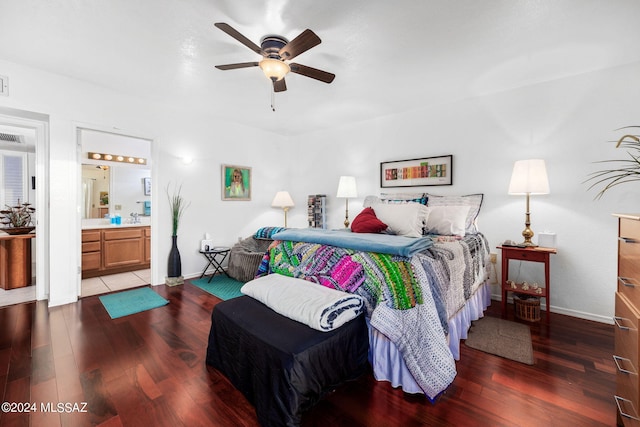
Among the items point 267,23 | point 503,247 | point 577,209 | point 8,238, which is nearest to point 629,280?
point 503,247

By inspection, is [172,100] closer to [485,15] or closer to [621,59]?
[485,15]

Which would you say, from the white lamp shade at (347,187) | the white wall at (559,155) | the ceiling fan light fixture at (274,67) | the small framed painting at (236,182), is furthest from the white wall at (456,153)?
the ceiling fan light fixture at (274,67)

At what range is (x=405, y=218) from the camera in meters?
2.88

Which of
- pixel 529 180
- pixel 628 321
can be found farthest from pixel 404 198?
pixel 628 321

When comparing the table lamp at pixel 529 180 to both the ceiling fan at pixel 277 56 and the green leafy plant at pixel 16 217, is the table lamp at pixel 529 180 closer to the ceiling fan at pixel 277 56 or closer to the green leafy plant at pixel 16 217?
the ceiling fan at pixel 277 56

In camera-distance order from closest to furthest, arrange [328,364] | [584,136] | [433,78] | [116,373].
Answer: [328,364] < [116,373] < [584,136] < [433,78]

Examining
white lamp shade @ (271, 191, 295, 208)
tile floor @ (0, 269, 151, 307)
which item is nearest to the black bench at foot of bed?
tile floor @ (0, 269, 151, 307)

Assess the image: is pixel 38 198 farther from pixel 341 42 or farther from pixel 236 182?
pixel 341 42

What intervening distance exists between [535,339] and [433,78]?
263 centimetres

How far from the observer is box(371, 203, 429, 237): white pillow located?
2832 mm

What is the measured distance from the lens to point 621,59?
2473mm

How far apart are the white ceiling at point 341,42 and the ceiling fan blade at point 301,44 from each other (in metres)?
0.20

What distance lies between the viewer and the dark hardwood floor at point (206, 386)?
4.78 ft

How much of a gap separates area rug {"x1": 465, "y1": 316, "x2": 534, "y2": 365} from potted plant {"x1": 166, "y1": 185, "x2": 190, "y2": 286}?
3.49 metres
